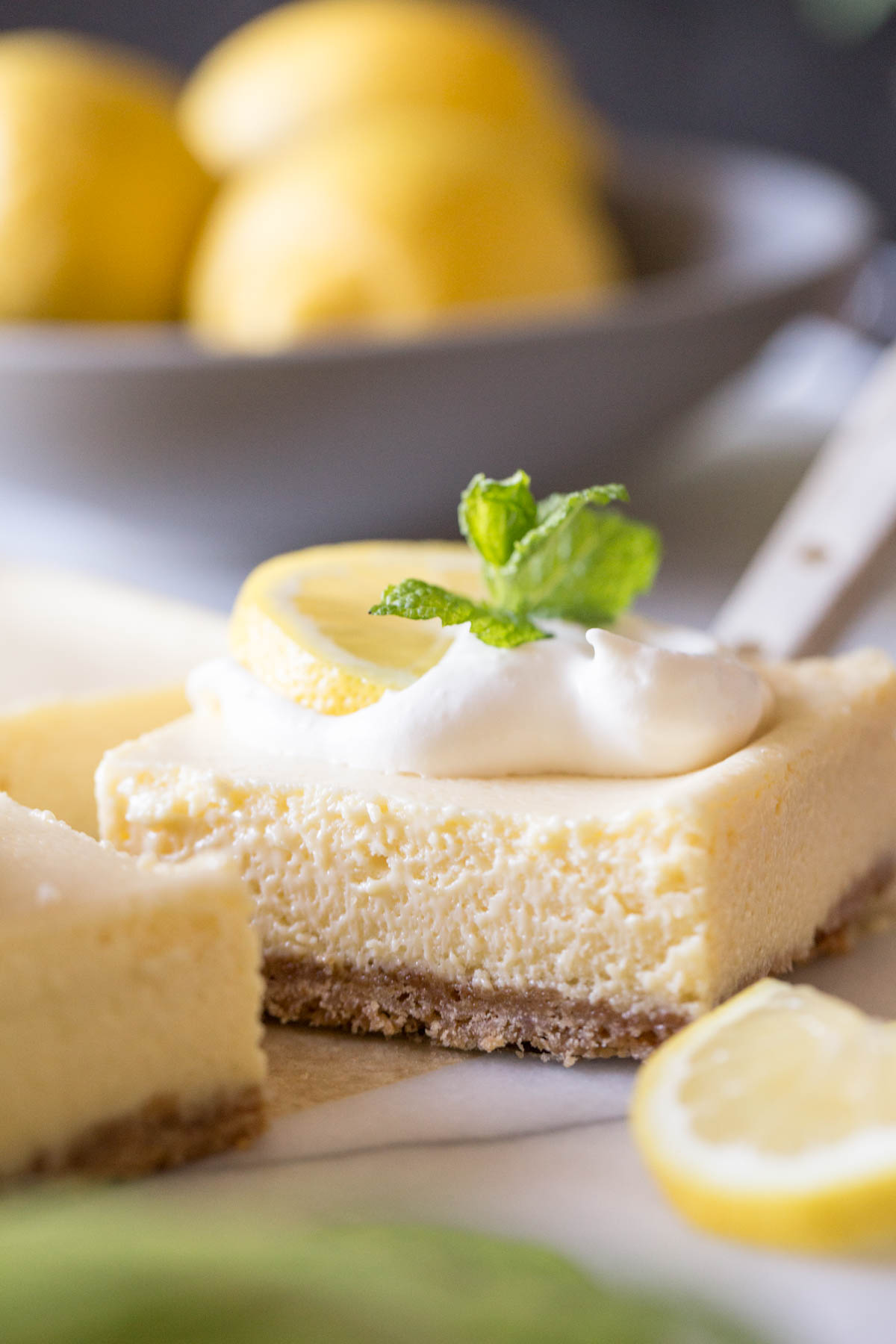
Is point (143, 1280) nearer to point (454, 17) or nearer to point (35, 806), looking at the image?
point (35, 806)

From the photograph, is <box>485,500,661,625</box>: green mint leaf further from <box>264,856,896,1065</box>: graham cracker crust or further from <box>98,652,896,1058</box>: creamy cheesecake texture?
<box>264,856,896,1065</box>: graham cracker crust

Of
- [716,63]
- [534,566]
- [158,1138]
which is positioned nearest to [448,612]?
[534,566]

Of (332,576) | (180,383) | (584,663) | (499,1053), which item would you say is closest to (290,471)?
(180,383)

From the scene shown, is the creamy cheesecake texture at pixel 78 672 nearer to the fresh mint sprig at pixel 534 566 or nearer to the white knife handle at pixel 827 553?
the fresh mint sprig at pixel 534 566

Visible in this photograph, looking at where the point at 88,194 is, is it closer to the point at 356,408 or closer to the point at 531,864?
the point at 356,408

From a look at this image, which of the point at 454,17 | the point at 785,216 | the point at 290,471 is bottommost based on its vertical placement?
the point at 290,471

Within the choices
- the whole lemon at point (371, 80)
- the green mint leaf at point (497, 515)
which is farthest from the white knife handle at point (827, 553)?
the whole lemon at point (371, 80)

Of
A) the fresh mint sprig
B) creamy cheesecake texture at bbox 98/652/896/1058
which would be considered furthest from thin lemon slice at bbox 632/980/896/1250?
the fresh mint sprig
